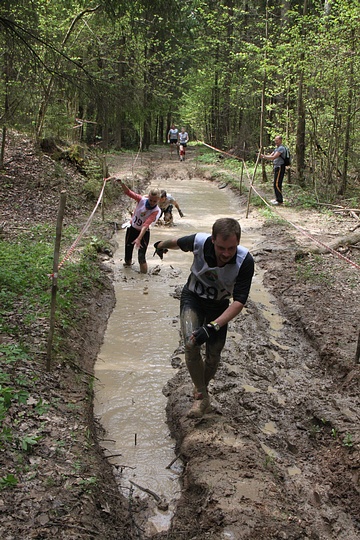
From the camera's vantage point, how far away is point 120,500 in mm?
3750

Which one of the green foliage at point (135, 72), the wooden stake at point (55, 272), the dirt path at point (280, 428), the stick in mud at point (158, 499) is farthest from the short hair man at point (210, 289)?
the green foliage at point (135, 72)

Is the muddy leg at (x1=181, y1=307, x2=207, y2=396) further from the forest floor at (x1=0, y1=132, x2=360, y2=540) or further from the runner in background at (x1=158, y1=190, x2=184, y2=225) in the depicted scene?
the runner in background at (x1=158, y1=190, x2=184, y2=225)

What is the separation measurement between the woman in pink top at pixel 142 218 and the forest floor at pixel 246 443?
147 cm

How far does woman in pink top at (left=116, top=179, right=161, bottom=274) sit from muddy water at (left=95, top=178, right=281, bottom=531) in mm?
423

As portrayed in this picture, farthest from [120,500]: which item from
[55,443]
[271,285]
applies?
[271,285]

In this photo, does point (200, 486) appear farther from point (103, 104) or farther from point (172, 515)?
point (103, 104)

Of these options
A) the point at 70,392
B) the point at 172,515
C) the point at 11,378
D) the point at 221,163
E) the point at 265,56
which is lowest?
the point at 172,515

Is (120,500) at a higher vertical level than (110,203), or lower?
lower

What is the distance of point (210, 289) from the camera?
418 centimetres

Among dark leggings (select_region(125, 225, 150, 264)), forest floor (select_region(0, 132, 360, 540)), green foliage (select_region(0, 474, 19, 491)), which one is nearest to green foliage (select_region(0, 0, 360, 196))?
dark leggings (select_region(125, 225, 150, 264))

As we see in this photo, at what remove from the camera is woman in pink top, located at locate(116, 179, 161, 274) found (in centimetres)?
891

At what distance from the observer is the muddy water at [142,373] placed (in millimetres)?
4289

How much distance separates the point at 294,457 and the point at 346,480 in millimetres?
555

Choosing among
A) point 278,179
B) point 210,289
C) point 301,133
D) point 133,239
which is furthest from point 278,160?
point 210,289
